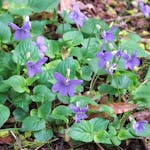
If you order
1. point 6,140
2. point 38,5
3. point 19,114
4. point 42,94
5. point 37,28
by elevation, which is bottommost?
point 6,140

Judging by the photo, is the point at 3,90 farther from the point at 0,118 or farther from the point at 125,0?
the point at 125,0

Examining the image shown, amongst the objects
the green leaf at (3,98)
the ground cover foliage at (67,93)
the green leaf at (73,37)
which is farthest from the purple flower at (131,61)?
the green leaf at (3,98)

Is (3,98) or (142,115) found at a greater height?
(3,98)

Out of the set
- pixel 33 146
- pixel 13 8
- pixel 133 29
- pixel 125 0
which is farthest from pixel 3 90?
pixel 125 0

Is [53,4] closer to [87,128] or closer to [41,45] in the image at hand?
[41,45]

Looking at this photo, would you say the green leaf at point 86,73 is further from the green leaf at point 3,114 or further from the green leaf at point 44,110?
the green leaf at point 3,114

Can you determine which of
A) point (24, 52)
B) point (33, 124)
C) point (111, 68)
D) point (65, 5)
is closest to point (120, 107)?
point (111, 68)

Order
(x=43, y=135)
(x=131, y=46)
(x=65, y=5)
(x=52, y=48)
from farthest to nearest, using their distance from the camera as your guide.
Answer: (x=65, y=5)
(x=131, y=46)
(x=52, y=48)
(x=43, y=135)
